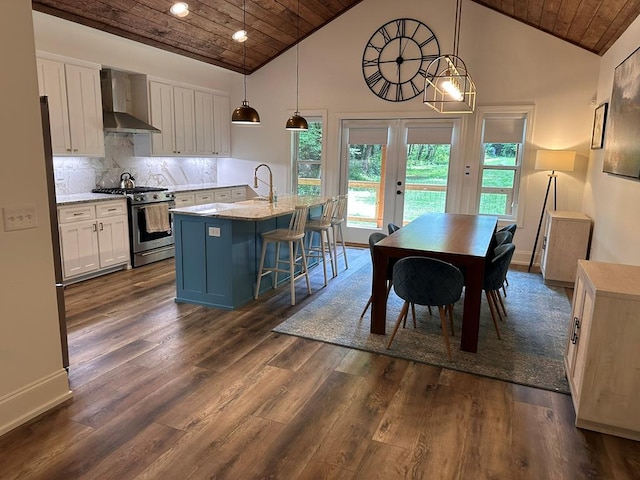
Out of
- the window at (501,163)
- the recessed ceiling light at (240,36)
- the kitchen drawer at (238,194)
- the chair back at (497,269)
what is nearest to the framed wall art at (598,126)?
the window at (501,163)

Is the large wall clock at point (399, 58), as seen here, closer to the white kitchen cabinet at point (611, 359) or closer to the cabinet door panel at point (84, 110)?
the cabinet door panel at point (84, 110)

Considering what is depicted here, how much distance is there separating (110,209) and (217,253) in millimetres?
1866

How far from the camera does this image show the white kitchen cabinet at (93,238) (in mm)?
4652

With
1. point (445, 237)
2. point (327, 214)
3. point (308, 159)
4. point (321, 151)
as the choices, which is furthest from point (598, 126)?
point (308, 159)

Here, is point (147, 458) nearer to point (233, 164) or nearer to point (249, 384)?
point (249, 384)

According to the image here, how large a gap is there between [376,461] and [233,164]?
648cm

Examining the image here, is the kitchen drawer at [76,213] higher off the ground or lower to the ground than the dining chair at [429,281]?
higher

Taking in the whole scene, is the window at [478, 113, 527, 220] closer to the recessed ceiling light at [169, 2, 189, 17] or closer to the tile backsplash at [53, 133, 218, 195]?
the recessed ceiling light at [169, 2, 189, 17]

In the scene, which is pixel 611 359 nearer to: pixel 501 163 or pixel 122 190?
pixel 501 163

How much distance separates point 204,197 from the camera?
21.9ft

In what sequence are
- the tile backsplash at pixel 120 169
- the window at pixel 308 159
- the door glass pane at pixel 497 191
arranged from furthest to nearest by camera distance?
the window at pixel 308 159 < the door glass pane at pixel 497 191 < the tile backsplash at pixel 120 169

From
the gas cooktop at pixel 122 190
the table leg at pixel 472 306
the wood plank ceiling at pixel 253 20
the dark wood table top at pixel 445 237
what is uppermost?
the wood plank ceiling at pixel 253 20

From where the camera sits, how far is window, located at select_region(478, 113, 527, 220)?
6074mm

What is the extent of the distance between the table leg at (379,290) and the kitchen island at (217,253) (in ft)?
3.61
